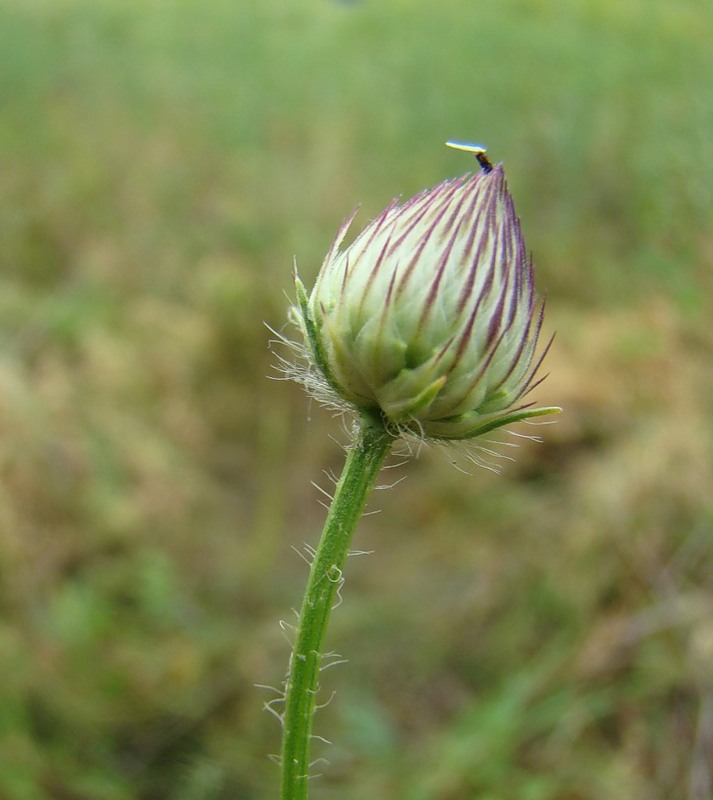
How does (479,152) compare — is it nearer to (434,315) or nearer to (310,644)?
(434,315)

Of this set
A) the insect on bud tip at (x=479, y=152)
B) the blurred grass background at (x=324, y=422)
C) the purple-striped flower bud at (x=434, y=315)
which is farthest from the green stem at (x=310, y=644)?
the blurred grass background at (x=324, y=422)

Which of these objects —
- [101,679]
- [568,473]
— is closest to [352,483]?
[101,679]

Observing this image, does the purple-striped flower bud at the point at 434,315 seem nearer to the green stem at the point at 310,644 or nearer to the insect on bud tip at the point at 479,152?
the insect on bud tip at the point at 479,152

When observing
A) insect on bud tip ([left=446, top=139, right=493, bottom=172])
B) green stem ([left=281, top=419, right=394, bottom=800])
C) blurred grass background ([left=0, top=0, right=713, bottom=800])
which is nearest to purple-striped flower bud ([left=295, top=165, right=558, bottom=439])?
insect on bud tip ([left=446, top=139, right=493, bottom=172])

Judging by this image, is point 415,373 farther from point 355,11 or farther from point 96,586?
point 355,11

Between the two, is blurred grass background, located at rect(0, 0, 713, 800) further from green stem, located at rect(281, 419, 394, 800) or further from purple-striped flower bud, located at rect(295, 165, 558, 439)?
green stem, located at rect(281, 419, 394, 800)
